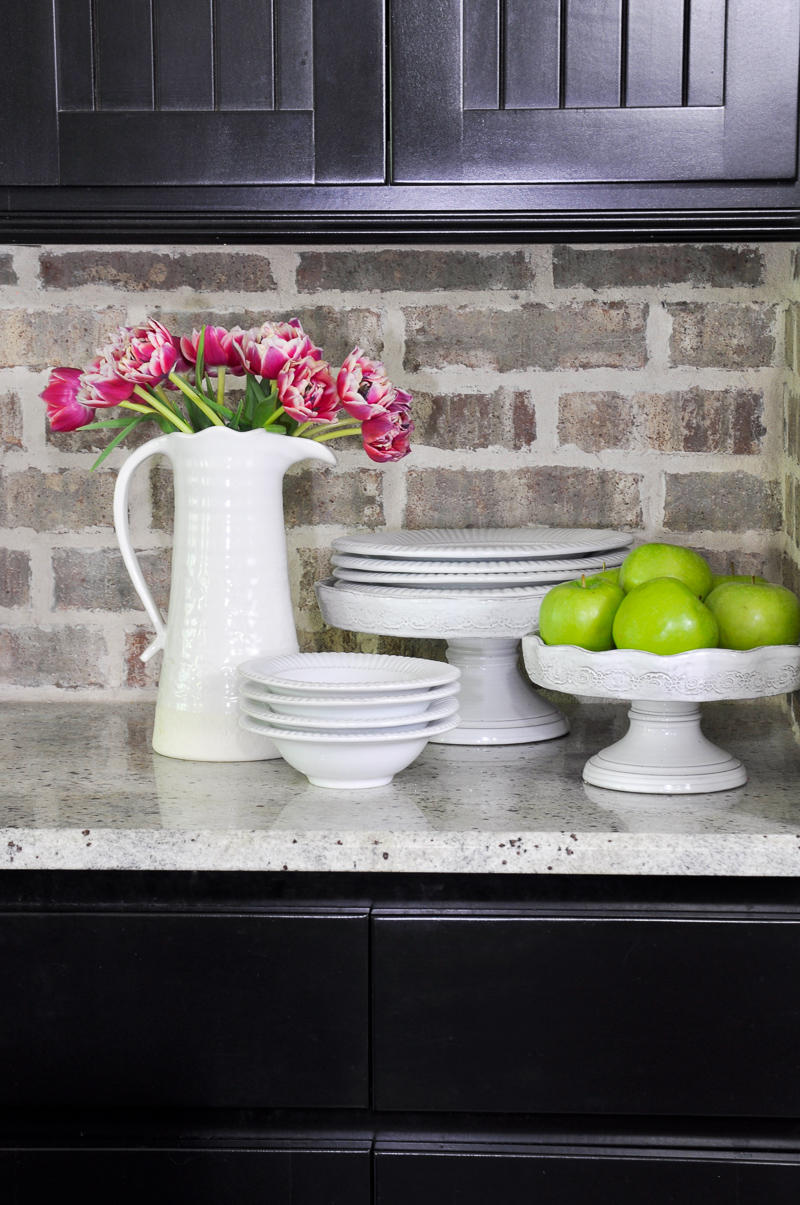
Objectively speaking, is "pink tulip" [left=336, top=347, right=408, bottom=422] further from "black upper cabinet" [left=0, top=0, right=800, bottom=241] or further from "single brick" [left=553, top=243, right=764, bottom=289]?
"single brick" [left=553, top=243, right=764, bottom=289]

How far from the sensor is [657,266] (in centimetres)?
159

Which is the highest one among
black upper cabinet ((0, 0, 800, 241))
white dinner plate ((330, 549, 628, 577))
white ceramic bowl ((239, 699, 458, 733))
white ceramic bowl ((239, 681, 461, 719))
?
black upper cabinet ((0, 0, 800, 241))

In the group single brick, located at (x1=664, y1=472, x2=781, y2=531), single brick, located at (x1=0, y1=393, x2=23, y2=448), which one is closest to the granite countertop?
single brick, located at (x1=664, y1=472, x2=781, y2=531)

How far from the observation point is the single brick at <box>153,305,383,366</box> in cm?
162

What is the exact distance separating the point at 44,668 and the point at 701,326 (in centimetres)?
99

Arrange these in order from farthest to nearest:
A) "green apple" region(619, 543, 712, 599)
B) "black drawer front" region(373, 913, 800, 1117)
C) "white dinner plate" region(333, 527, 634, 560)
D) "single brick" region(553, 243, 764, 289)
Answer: "single brick" region(553, 243, 764, 289), "white dinner plate" region(333, 527, 634, 560), "green apple" region(619, 543, 712, 599), "black drawer front" region(373, 913, 800, 1117)

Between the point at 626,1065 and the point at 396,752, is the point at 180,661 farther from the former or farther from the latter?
the point at 626,1065

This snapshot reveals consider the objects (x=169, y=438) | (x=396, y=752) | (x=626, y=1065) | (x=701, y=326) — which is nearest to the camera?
(x=626, y=1065)

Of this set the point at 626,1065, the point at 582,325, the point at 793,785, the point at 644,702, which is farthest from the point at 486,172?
the point at 626,1065

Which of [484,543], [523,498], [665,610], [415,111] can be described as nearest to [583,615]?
[665,610]

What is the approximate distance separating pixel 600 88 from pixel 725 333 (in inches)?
18.3

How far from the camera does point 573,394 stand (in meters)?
1.62

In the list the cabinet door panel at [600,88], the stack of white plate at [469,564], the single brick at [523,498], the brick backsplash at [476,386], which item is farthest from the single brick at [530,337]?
the cabinet door panel at [600,88]

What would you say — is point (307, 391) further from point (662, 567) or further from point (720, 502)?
point (720, 502)
